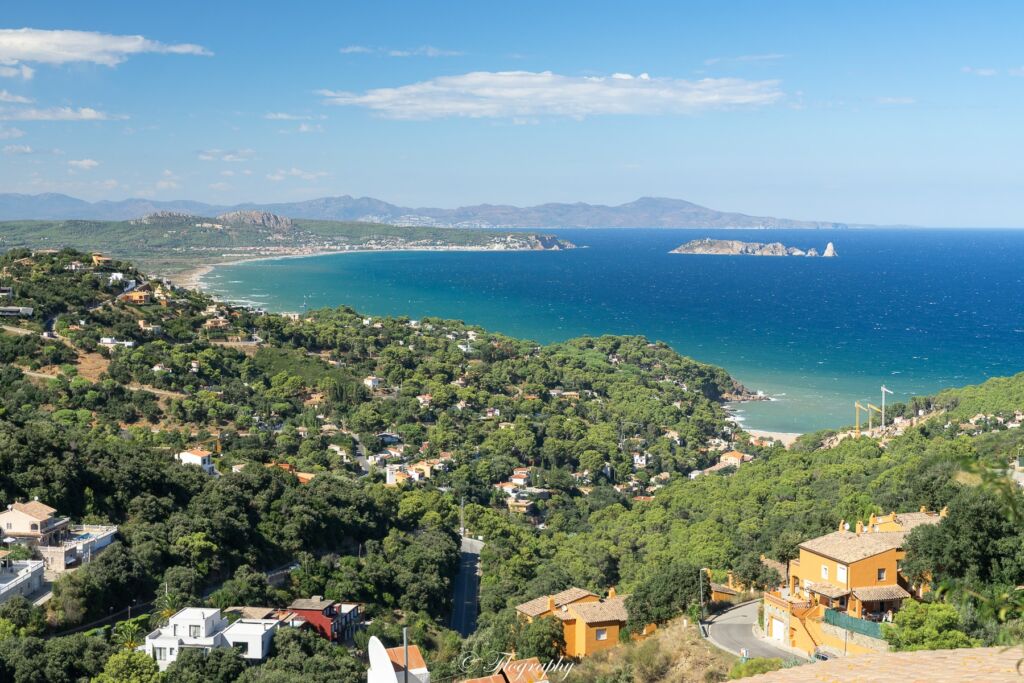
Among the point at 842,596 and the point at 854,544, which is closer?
the point at 842,596

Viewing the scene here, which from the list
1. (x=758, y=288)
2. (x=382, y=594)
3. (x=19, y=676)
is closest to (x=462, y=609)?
(x=382, y=594)

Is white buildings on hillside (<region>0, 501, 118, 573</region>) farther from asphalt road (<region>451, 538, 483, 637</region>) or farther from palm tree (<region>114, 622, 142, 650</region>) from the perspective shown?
asphalt road (<region>451, 538, 483, 637</region>)

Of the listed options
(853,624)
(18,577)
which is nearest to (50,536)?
(18,577)

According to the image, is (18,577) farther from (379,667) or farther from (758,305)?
(758,305)

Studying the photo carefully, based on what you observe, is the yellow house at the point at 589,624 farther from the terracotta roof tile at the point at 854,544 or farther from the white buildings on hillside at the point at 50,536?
the white buildings on hillside at the point at 50,536

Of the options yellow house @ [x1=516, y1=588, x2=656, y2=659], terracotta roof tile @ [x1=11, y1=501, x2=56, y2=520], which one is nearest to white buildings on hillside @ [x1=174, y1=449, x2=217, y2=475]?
terracotta roof tile @ [x1=11, y1=501, x2=56, y2=520]

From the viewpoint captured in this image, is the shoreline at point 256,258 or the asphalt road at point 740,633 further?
the shoreline at point 256,258

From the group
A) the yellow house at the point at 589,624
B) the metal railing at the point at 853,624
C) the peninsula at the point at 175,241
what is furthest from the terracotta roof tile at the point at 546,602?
the peninsula at the point at 175,241
